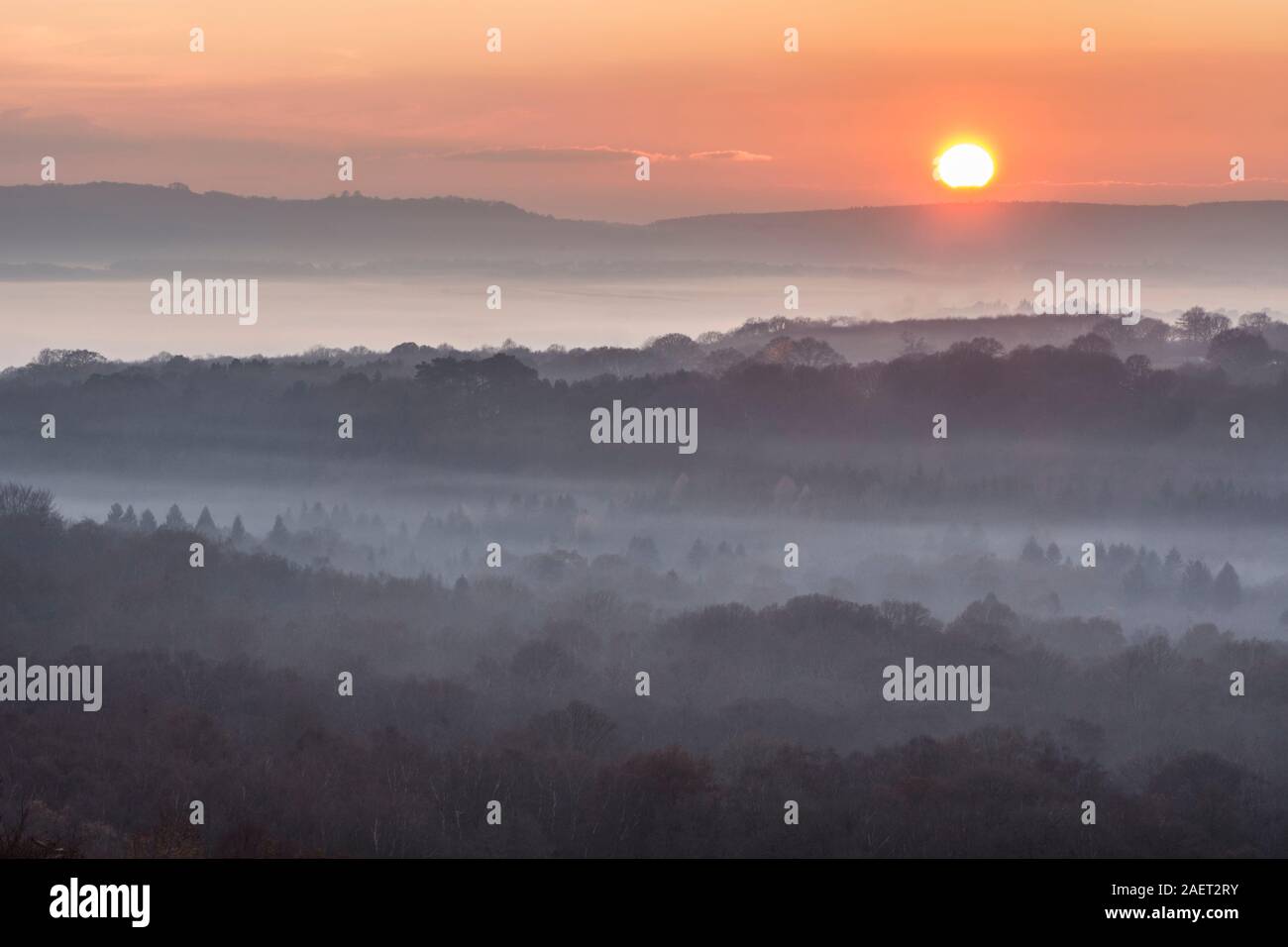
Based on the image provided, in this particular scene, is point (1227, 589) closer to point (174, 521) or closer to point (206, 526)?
point (206, 526)

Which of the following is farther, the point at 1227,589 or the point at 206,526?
the point at 206,526

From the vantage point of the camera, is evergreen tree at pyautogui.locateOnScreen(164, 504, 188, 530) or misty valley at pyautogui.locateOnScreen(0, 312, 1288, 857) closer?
misty valley at pyautogui.locateOnScreen(0, 312, 1288, 857)

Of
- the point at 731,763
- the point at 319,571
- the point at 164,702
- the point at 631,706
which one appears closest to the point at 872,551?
the point at 319,571

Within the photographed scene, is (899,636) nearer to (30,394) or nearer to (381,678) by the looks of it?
(381,678)

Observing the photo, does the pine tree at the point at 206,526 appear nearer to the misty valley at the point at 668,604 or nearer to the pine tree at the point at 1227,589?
the misty valley at the point at 668,604

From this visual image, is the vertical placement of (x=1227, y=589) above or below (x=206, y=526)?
below

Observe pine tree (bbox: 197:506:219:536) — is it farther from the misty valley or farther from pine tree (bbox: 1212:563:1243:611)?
pine tree (bbox: 1212:563:1243:611)

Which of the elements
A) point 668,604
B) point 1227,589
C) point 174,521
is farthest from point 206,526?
point 1227,589

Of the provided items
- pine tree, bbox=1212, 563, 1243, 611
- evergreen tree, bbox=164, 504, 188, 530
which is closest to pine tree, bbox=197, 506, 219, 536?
evergreen tree, bbox=164, 504, 188, 530

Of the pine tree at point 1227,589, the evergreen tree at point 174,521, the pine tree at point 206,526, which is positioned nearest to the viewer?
the pine tree at point 1227,589

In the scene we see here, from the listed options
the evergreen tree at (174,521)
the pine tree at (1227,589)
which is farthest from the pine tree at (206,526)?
the pine tree at (1227,589)

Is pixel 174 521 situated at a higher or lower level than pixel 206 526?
higher

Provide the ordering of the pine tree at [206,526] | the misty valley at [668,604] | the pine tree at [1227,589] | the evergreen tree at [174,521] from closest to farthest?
1. the misty valley at [668,604]
2. the pine tree at [1227,589]
3. the evergreen tree at [174,521]
4. the pine tree at [206,526]

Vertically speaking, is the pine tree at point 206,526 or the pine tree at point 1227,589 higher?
the pine tree at point 206,526
